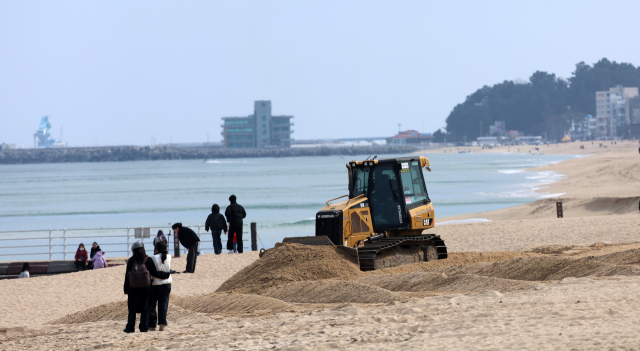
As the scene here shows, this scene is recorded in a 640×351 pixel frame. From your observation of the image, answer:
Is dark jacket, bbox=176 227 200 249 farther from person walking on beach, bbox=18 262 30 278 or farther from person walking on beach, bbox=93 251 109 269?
person walking on beach, bbox=18 262 30 278

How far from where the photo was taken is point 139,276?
28.0 ft

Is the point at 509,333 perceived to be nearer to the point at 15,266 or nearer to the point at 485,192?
the point at 15,266

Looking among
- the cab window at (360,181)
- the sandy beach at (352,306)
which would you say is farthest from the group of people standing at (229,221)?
the cab window at (360,181)

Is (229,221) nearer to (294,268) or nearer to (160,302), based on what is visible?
(294,268)

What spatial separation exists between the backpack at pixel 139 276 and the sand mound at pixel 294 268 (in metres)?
3.86

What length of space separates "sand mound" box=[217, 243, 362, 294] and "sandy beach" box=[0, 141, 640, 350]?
0.08 feet

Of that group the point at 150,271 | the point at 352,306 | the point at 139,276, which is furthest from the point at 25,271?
the point at 352,306

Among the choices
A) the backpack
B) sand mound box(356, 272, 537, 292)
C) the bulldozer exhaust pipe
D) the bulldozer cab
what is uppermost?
the bulldozer cab

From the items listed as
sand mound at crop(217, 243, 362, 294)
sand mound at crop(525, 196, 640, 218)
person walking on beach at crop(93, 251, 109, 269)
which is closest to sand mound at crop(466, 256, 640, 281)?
sand mound at crop(217, 243, 362, 294)

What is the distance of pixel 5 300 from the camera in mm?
14219

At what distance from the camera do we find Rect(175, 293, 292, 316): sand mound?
10148mm

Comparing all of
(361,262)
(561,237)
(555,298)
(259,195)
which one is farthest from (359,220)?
(259,195)

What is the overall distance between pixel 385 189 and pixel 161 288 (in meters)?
5.83

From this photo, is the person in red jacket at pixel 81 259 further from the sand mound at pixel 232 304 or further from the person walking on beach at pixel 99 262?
the sand mound at pixel 232 304
